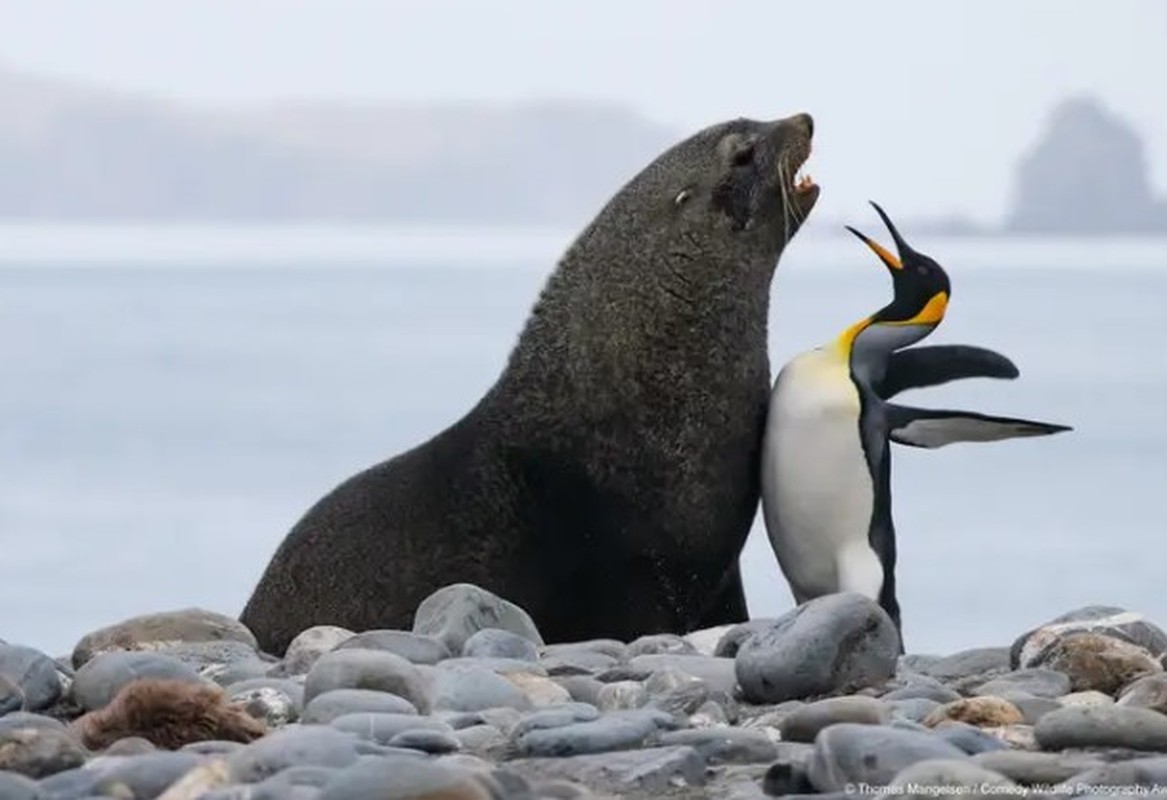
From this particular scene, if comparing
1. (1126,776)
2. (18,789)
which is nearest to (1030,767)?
(1126,776)

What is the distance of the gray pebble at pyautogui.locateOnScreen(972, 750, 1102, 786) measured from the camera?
4.35m

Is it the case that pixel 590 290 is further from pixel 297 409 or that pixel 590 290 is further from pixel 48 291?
pixel 48 291

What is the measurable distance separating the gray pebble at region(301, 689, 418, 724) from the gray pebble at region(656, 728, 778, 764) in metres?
0.51

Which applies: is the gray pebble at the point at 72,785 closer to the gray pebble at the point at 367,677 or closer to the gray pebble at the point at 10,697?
the gray pebble at the point at 367,677

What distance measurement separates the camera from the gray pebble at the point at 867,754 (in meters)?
4.32

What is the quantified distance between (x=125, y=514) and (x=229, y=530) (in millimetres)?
1954

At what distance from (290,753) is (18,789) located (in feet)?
1.24

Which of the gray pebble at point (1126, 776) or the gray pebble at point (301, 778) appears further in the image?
the gray pebble at point (1126, 776)

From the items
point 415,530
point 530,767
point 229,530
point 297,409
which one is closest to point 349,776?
point 530,767

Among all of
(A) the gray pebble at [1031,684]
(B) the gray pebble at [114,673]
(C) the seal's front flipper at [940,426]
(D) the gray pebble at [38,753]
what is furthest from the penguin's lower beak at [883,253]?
(D) the gray pebble at [38,753]

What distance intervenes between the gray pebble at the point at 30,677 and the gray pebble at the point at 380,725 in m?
0.83

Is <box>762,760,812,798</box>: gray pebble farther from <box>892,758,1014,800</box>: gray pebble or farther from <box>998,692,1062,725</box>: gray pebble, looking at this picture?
<box>998,692,1062,725</box>: gray pebble

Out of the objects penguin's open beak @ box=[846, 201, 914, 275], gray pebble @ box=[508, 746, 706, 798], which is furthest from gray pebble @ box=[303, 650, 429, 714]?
penguin's open beak @ box=[846, 201, 914, 275]

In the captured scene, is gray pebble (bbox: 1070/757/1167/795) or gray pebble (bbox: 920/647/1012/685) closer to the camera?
gray pebble (bbox: 1070/757/1167/795)
